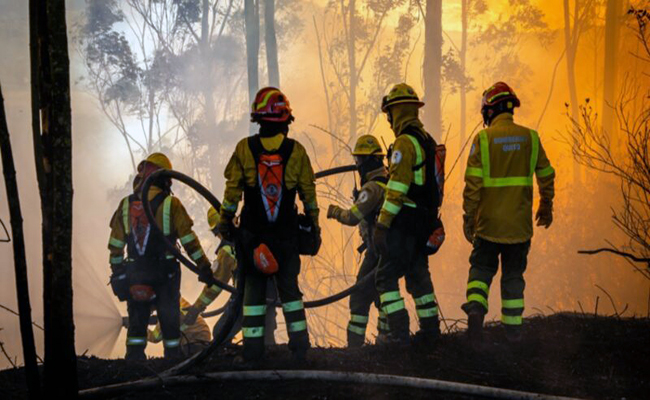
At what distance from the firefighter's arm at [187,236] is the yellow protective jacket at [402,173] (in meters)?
1.90

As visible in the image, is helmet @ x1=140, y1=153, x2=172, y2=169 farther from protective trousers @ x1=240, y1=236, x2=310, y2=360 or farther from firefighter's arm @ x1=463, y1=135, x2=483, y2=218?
firefighter's arm @ x1=463, y1=135, x2=483, y2=218

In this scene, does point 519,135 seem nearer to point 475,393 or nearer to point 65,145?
point 475,393

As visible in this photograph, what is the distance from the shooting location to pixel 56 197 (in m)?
3.24

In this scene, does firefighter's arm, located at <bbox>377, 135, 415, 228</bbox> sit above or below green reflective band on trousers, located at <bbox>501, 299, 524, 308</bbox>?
above

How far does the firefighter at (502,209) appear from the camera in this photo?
5160mm

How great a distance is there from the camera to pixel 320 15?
3053cm

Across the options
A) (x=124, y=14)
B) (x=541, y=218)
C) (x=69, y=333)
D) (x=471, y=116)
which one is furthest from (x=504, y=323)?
(x=471, y=116)

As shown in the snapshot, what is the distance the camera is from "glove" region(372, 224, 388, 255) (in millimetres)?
5055

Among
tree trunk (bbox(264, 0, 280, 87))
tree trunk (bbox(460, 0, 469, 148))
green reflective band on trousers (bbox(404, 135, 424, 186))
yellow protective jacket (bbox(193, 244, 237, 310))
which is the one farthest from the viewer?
tree trunk (bbox(460, 0, 469, 148))

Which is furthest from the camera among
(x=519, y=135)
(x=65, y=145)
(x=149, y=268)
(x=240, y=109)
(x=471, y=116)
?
(x=471, y=116)

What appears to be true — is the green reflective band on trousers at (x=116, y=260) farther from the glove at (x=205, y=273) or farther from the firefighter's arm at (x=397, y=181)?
the firefighter's arm at (x=397, y=181)

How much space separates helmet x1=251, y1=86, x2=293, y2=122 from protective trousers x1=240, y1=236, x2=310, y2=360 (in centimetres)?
96

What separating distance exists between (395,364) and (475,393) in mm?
1055

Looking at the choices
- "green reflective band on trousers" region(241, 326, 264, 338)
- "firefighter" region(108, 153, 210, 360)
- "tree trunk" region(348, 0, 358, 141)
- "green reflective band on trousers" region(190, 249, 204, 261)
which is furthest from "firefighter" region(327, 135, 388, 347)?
"tree trunk" region(348, 0, 358, 141)
